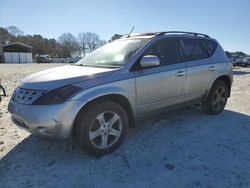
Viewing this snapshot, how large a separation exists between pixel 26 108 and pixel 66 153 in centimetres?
94

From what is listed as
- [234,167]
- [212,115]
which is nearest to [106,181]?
[234,167]

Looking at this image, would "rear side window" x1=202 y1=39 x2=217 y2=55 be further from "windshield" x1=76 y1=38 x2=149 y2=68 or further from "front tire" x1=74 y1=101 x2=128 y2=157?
"front tire" x1=74 y1=101 x2=128 y2=157

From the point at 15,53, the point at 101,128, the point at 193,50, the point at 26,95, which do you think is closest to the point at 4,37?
the point at 15,53

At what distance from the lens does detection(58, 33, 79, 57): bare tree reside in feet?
257

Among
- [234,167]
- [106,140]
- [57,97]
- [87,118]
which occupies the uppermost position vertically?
[57,97]

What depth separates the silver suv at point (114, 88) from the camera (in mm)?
2971

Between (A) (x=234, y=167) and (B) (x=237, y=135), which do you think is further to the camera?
(B) (x=237, y=135)

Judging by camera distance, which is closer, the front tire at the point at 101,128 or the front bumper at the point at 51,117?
the front bumper at the point at 51,117

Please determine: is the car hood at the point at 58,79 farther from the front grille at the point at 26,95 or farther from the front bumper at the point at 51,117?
the front bumper at the point at 51,117

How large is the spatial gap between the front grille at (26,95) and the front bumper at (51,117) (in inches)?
2.9

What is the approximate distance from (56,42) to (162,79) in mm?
Answer: 83952

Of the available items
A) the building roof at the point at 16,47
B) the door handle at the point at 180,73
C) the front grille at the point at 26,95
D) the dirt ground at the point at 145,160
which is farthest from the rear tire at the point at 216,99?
the building roof at the point at 16,47

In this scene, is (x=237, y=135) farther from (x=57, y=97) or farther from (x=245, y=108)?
(x=57, y=97)

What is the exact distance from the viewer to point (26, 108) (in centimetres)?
300
